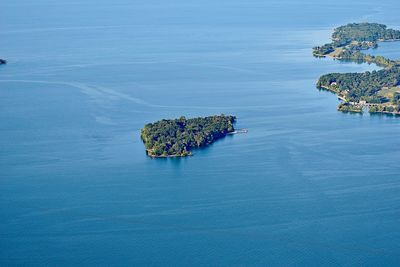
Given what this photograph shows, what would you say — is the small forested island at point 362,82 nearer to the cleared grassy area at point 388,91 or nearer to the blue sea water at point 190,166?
the cleared grassy area at point 388,91

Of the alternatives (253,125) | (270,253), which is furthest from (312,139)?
(270,253)

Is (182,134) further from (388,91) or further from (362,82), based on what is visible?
(388,91)

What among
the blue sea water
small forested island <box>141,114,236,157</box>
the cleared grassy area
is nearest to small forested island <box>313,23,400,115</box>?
the cleared grassy area

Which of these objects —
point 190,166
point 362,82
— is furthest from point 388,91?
point 190,166

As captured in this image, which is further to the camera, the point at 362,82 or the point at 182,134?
the point at 362,82

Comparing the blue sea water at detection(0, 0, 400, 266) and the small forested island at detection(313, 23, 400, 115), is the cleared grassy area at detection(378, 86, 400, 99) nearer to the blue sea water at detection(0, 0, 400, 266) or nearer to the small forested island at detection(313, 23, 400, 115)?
the small forested island at detection(313, 23, 400, 115)

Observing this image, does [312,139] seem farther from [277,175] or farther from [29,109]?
[29,109]
